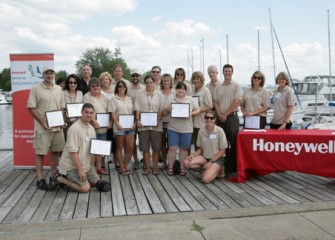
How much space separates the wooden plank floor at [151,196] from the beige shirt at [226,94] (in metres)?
1.35

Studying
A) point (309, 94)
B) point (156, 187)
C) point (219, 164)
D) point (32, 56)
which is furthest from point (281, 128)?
point (309, 94)

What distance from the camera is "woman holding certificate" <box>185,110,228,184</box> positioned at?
6.11 m

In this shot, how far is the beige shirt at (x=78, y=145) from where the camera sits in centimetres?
541

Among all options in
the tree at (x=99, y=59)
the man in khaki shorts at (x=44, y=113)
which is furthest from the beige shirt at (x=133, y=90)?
the tree at (x=99, y=59)

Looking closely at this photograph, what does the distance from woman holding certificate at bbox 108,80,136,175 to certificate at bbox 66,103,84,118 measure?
520 millimetres

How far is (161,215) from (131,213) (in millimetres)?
402

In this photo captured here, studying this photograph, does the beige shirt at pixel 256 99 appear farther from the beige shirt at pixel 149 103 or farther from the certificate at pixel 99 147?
the certificate at pixel 99 147

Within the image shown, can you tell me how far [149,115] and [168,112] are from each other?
1.18 feet

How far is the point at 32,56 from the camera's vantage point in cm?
712

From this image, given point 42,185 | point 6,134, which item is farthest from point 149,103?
point 6,134

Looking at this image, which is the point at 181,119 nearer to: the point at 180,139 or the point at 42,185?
the point at 180,139

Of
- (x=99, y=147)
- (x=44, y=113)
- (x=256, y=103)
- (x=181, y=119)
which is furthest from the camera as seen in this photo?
(x=256, y=103)

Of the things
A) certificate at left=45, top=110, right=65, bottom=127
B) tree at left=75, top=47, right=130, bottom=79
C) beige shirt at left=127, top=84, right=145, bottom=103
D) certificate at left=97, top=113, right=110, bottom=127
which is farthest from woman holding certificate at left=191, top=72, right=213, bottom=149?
tree at left=75, top=47, right=130, bottom=79

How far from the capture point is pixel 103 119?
6340 mm
